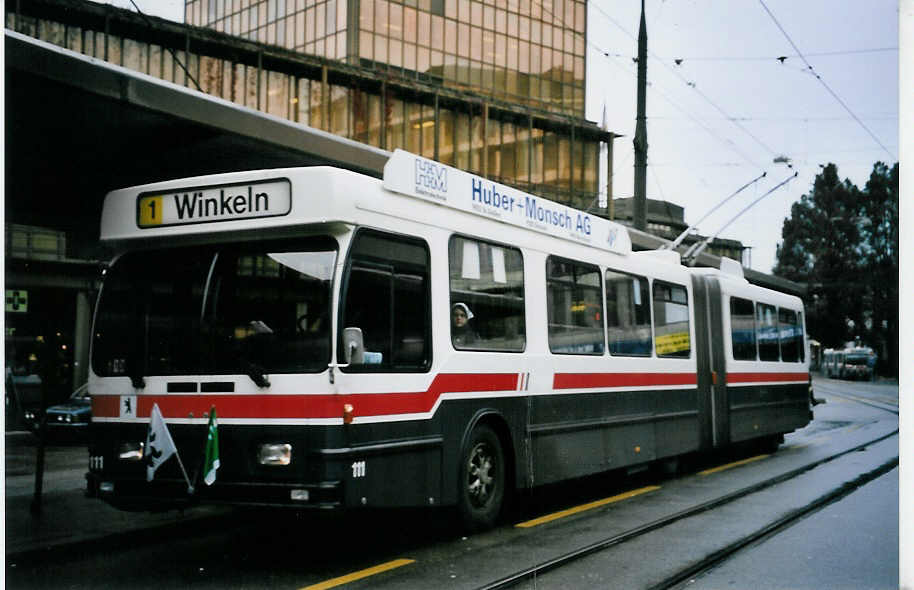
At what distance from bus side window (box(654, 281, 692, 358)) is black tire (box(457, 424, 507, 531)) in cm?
430

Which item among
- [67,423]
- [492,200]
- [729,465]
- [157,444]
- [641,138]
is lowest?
[729,465]

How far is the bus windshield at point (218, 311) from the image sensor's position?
7.36m

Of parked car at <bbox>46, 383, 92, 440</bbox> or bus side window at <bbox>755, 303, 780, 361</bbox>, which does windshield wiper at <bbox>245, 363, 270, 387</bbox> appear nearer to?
bus side window at <bbox>755, 303, 780, 361</bbox>

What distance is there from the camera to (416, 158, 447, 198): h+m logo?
8414mm

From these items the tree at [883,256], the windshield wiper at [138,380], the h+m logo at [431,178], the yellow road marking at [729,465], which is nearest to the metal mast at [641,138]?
the tree at [883,256]

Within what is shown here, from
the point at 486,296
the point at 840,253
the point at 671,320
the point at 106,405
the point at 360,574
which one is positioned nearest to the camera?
the point at 360,574

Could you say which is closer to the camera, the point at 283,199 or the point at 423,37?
the point at 283,199

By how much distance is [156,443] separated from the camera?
769cm

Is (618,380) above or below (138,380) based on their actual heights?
below

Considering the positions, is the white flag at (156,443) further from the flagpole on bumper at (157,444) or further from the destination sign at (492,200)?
the destination sign at (492,200)

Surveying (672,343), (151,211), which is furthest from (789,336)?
(151,211)

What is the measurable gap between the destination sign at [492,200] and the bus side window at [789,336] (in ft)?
22.9

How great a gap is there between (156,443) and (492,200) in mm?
3796

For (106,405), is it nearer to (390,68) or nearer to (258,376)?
(258,376)
